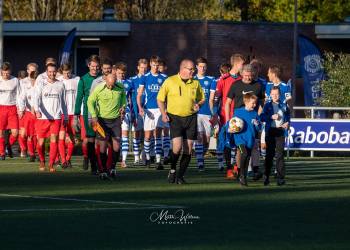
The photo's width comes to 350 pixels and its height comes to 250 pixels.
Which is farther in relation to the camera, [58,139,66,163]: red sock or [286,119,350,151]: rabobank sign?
[286,119,350,151]: rabobank sign

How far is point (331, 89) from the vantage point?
39094 millimetres

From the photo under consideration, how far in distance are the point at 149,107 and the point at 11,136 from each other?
4961mm

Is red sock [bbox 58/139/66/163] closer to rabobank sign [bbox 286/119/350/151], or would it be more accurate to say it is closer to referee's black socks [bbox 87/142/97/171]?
referee's black socks [bbox 87/142/97/171]

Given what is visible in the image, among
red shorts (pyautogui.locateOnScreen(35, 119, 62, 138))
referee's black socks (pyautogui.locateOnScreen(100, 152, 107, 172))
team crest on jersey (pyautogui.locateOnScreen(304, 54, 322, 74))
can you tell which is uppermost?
team crest on jersey (pyautogui.locateOnScreen(304, 54, 322, 74))

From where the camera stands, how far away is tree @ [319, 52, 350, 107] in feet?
127

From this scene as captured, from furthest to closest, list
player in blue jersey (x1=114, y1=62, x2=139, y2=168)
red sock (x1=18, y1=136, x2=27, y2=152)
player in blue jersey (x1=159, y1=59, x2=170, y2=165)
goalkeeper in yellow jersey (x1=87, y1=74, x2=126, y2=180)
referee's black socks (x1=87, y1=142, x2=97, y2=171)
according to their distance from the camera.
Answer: red sock (x1=18, y1=136, x2=27, y2=152) < player in blue jersey (x1=159, y1=59, x2=170, y2=165) < player in blue jersey (x1=114, y1=62, x2=139, y2=168) < referee's black socks (x1=87, y1=142, x2=97, y2=171) < goalkeeper in yellow jersey (x1=87, y1=74, x2=126, y2=180)

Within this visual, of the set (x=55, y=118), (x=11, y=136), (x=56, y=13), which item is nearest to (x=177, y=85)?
(x=55, y=118)

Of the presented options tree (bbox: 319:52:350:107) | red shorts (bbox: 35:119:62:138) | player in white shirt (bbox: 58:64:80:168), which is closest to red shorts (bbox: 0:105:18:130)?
player in white shirt (bbox: 58:64:80:168)

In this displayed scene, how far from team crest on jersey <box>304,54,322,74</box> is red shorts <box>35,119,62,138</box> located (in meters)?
17.6

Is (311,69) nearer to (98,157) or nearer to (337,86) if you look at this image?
(337,86)

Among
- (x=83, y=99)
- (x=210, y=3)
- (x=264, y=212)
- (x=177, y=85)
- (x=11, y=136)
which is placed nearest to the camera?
(x=264, y=212)

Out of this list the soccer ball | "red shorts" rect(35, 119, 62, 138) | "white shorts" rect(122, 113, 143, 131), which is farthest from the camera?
"white shorts" rect(122, 113, 143, 131)

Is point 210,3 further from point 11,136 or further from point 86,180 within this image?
point 86,180

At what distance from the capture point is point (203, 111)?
2594 cm
